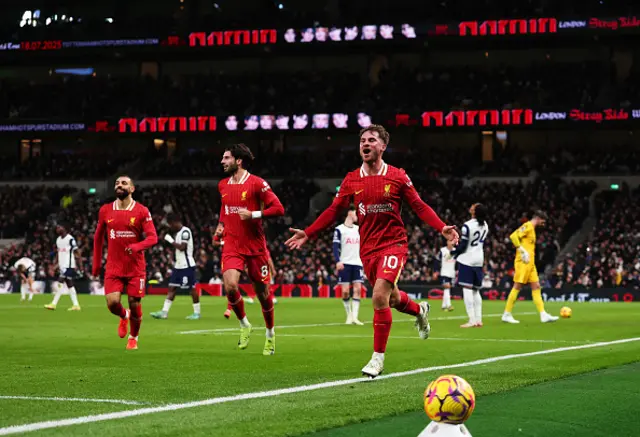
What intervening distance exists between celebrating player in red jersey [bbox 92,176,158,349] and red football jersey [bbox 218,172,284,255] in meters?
1.36

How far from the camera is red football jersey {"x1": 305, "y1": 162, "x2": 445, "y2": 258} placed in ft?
38.7

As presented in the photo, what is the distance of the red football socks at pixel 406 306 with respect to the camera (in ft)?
39.8

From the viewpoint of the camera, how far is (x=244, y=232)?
1491cm

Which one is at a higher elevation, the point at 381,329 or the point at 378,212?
the point at 378,212

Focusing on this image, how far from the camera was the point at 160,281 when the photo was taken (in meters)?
49.3

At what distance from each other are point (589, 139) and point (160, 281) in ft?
83.2

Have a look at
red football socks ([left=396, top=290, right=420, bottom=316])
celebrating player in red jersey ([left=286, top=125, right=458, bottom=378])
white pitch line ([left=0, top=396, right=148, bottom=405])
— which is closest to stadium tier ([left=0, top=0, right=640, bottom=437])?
red football socks ([left=396, top=290, right=420, bottom=316])

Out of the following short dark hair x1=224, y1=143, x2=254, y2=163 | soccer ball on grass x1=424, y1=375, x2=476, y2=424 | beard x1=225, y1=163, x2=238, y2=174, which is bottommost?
soccer ball on grass x1=424, y1=375, x2=476, y2=424

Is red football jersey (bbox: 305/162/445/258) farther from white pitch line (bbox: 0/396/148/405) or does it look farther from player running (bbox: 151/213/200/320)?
player running (bbox: 151/213/200/320)

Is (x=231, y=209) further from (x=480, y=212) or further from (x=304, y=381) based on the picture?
(x=480, y=212)

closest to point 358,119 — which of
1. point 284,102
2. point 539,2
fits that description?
point 284,102

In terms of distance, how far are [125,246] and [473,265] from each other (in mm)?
9161

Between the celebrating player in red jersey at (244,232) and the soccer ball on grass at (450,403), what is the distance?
8.48 m

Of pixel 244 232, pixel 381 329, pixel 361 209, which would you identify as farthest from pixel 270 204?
pixel 381 329
